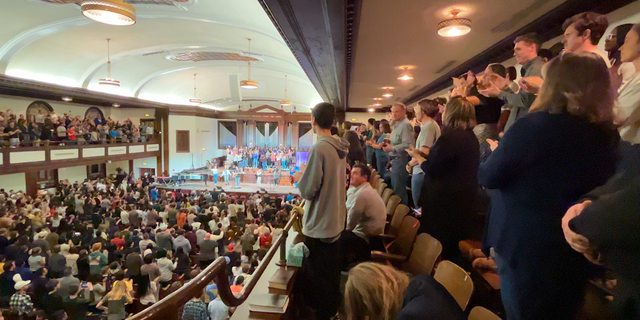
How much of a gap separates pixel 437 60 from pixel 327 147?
123 inches

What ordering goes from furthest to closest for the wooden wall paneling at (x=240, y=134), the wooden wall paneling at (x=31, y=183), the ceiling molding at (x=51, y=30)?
the wooden wall paneling at (x=240, y=134)
the wooden wall paneling at (x=31, y=183)
the ceiling molding at (x=51, y=30)

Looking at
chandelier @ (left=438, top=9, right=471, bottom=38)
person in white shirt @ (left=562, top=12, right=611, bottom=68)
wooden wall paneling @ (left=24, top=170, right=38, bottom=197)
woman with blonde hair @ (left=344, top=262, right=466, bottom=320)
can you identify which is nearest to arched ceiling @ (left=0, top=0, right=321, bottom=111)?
wooden wall paneling @ (left=24, top=170, right=38, bottom=197)

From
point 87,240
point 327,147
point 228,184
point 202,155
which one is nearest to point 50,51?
point 87,240

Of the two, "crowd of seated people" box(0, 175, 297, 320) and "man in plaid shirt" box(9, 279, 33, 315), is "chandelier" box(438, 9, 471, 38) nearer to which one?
"crowd of seated people" box(0, 175, 297, 320)

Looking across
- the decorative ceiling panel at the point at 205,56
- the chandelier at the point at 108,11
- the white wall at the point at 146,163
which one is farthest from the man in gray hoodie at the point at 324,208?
the white wall at the point at 146,163

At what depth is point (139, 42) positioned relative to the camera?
9609 mm

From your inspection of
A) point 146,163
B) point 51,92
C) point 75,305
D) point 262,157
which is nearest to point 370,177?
point 75,305

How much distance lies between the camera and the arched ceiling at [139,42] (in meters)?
6.95

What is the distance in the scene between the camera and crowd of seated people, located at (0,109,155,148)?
9.27 metres

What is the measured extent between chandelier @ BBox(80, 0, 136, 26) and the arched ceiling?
5.30 ft

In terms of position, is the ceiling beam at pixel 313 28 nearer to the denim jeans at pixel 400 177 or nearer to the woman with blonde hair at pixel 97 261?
the denim jeans at pixel 400 177

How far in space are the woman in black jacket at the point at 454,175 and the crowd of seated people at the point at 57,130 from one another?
36.9 ft

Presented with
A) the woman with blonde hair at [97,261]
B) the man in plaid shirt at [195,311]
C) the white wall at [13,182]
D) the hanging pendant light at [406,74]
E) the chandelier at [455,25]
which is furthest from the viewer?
the white wall at [13,182]

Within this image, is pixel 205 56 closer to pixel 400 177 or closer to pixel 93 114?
pixel 93 114
